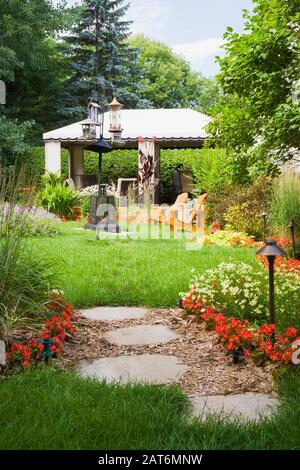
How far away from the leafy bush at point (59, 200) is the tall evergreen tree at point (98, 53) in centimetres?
1331

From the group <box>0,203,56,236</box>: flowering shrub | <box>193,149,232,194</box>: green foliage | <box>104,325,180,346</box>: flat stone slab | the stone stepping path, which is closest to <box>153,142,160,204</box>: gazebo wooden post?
<box>193,149,232,194</box>: green foliage

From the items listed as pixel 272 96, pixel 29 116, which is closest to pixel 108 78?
pixel 29 116

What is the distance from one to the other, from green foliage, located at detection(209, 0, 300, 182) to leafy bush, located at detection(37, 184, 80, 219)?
732 cm

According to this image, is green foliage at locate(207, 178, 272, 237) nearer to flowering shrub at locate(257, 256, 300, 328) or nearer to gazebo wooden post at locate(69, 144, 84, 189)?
flowering shrub at locate(257, 256, 300, 328)

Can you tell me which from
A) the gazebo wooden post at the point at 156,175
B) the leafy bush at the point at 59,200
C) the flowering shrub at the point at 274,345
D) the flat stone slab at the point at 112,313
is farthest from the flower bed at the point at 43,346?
the gazebo wooden post at the point at 156,175

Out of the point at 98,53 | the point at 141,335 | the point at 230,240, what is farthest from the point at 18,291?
the point at 98,53

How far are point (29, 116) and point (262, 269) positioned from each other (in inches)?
814

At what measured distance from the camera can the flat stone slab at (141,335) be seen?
3.95 meters

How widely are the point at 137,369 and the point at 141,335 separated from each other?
0.74 meters

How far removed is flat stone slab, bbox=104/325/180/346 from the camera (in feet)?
13.0

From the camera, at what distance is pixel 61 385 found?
293cm

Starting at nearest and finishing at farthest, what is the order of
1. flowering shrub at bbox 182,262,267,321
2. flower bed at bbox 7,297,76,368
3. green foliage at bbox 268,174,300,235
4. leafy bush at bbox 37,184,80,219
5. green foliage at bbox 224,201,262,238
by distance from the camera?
flower bed at bbox 7,297,76,368 → flowering shrub at bbox 182,262,267,321 → green foliage at bbox 268,174,300,235 → green foliage at bbox 224,201,262,238 → leafy bush at bbox 37,184,80,219

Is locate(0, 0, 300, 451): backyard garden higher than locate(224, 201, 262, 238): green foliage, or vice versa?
locate(224, 201, 262, 238): green foliage
